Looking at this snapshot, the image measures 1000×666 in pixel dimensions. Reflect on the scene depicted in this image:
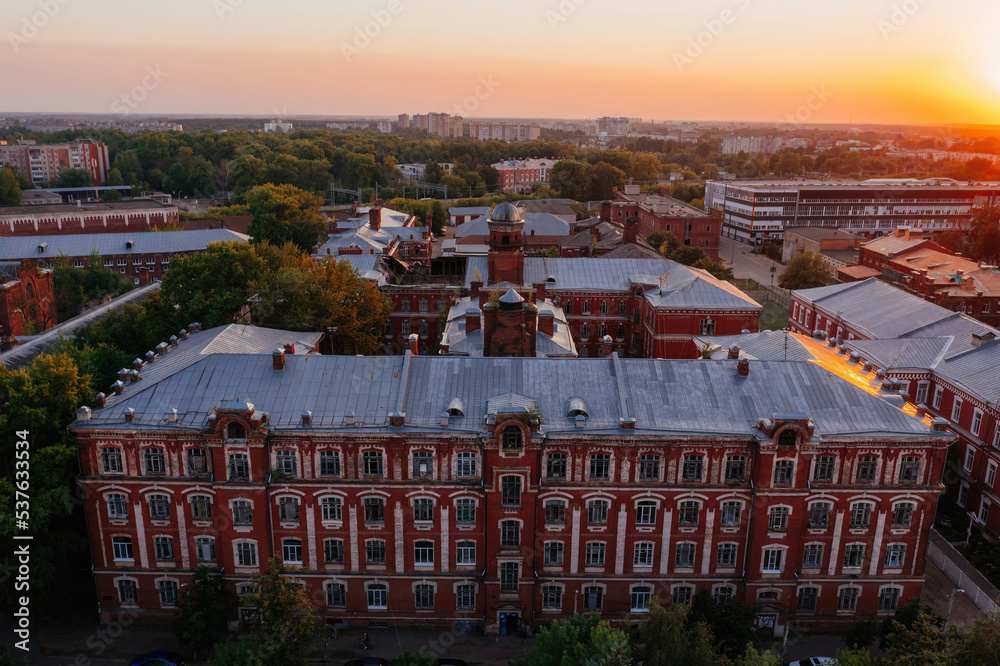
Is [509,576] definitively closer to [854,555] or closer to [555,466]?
[555,466]

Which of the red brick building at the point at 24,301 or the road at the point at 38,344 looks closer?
the road at the point at 38,344

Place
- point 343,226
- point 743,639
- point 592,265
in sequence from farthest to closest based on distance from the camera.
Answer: point 343,226
point 592,265
point 743,639

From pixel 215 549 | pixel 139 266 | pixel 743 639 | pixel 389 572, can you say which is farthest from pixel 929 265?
pixel 139 266

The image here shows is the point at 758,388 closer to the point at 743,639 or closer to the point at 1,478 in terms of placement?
the point at 743,639

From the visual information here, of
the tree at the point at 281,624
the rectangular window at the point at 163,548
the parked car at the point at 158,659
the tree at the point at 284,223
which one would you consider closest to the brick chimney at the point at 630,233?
the tree at the point at 284,223

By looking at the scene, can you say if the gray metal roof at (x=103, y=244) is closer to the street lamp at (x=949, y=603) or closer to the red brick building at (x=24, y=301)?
the red brick building at (x=24, y=301)

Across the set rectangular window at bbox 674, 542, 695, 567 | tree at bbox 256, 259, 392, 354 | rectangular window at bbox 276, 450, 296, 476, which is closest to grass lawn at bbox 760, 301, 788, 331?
tree at bbox 256, 259, 392, 354
